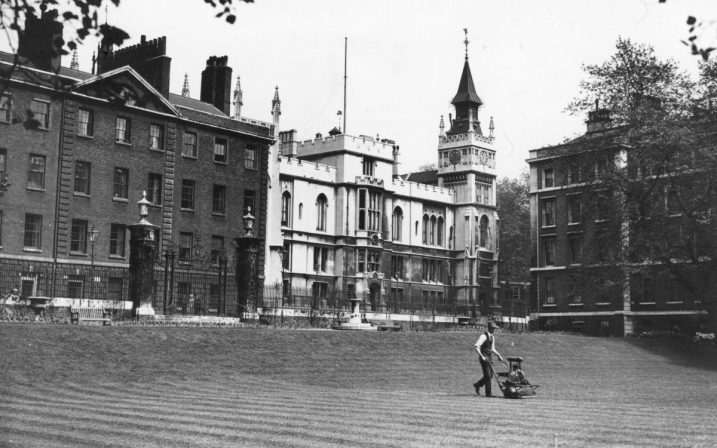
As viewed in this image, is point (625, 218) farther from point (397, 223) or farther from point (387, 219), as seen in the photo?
point (397, 223)

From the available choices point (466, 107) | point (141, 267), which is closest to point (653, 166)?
point (141, 267)

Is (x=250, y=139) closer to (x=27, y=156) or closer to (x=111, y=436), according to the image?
(x=27, y=156)

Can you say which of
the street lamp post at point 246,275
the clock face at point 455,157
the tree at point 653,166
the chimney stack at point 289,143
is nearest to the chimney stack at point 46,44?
the street lamp post at point 246,275

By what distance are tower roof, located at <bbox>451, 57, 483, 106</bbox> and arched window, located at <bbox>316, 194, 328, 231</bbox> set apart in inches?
813

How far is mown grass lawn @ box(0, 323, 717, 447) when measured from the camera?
1252cm

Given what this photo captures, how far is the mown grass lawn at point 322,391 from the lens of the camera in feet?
41.1

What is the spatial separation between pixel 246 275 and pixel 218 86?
25852mm

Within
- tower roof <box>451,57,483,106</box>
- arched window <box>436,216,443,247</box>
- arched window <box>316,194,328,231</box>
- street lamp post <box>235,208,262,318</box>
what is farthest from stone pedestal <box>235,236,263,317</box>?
tower roof <box>451,57,483,106</box>

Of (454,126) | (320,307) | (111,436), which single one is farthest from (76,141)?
(454,126)

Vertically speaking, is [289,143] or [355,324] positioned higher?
[289,143]

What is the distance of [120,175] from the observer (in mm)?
49312

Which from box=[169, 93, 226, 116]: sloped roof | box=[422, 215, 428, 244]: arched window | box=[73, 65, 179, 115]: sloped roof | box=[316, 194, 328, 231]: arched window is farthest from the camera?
box=[422, 215, 428, 244]: arched window

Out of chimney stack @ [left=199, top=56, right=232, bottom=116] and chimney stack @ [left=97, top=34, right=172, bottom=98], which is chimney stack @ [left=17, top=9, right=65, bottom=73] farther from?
chimney stack @ [left=199, top=56, right=232, bottom=116]

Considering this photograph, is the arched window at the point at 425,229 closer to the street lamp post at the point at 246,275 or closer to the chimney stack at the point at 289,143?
the chimney stack at the point at 289,143
